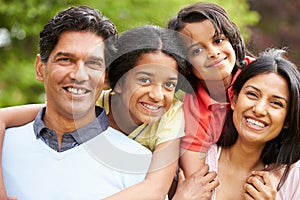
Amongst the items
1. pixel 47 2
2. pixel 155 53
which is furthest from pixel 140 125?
pixel 47 2

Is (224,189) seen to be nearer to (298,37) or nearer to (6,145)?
(6,145)

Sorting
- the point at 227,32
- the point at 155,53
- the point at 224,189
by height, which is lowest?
the point at 224,189

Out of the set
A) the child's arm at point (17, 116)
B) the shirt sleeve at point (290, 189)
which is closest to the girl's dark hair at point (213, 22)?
the shirt sleeve at point (290, 189)

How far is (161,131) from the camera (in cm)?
278

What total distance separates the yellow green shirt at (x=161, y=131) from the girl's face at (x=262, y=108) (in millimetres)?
279

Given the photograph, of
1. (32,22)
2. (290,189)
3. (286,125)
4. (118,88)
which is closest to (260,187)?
(290,189)

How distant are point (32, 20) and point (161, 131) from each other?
16.6 feet

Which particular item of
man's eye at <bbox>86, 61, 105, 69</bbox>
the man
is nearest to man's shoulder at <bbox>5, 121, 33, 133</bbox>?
the man

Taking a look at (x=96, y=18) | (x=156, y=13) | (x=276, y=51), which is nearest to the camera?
(x=96, y=18)

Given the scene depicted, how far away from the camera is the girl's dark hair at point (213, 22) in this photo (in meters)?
2.95

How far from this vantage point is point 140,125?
2830 mm

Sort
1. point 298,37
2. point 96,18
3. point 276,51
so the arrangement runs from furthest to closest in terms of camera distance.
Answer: point 298,37, point 276,51, point 96,18

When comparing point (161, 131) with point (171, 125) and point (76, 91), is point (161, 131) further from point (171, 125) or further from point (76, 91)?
point (76, 91)

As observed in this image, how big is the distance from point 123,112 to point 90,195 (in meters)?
0.51
